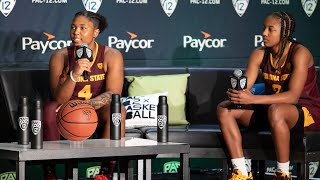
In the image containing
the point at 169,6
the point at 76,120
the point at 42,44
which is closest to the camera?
the point at 76,120

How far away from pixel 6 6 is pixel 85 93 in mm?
1236

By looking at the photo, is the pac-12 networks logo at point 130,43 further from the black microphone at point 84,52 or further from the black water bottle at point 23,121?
the black water bottle at point 23,121

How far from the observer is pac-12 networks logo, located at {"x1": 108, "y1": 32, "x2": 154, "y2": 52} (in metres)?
6.98

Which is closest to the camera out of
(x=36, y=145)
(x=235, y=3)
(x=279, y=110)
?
(x=36, y=145)

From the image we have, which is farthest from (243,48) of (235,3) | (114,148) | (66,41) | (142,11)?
(114,148)

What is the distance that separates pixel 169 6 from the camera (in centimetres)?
712

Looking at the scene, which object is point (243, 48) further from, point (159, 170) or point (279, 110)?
point (279, 110)

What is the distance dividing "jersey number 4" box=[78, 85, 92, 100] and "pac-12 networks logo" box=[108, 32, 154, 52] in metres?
1.15

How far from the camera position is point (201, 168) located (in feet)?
23.7

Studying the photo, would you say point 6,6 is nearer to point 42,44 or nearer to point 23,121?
point 42,44

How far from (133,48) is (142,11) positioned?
349mm

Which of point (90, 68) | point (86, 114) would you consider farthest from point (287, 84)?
point (86, 114)

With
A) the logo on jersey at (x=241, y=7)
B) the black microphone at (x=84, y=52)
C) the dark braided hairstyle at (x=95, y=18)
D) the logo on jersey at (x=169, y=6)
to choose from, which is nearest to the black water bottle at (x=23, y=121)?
the black microphone at (x=84, y=52)

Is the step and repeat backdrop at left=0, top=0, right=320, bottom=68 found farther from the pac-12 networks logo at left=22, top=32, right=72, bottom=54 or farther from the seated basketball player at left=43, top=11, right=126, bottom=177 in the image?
the seated basketball player at left=43, top=11, right=126, bottom=177
